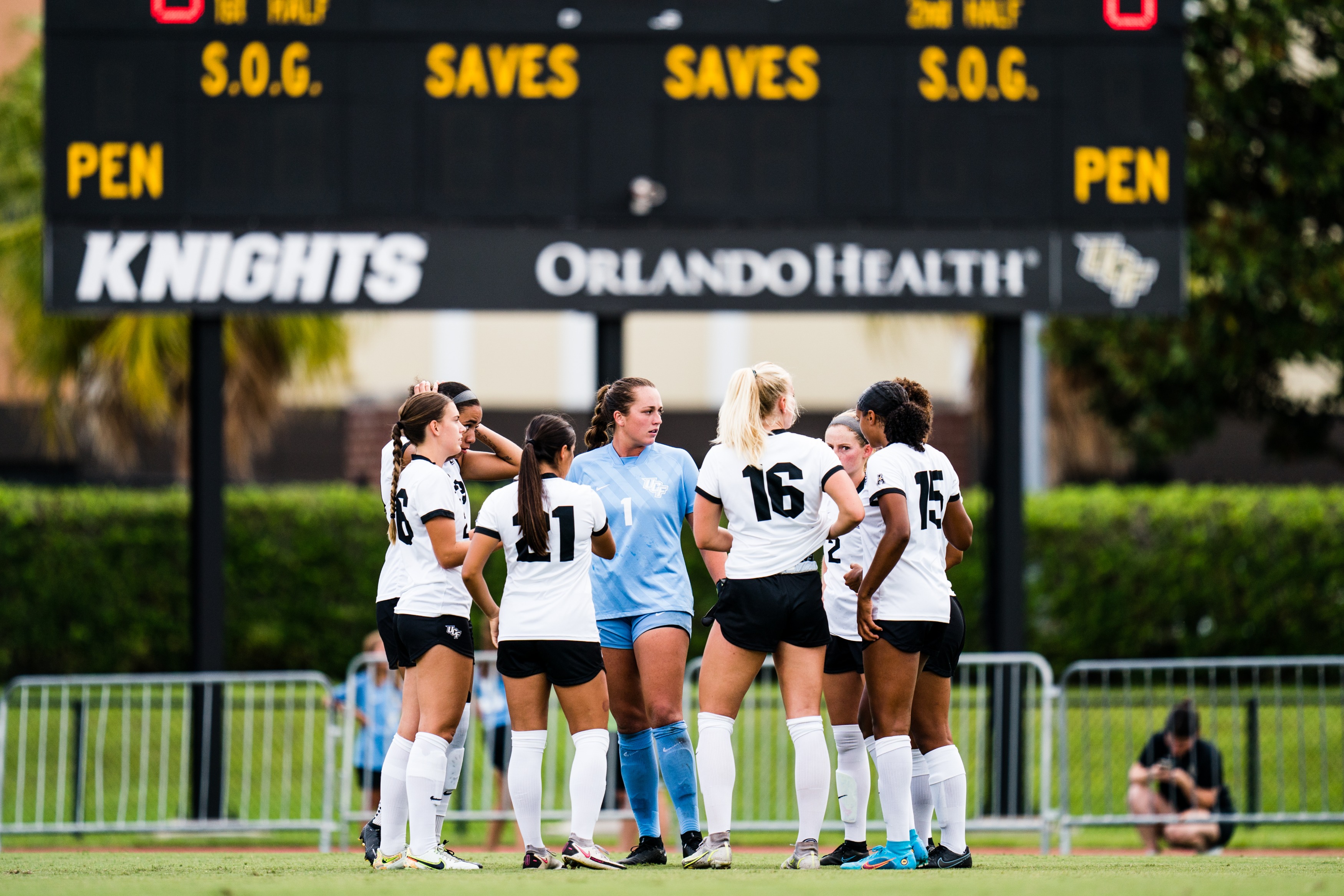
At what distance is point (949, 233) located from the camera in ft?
34.6

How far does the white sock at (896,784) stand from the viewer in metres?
6.26

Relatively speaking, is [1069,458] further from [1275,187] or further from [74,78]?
[74,78]

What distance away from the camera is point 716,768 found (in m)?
6.21

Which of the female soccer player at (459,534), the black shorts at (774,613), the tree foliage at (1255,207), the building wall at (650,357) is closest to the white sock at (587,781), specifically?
the female soccer player at (459,534)

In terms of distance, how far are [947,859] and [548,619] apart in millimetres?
1864

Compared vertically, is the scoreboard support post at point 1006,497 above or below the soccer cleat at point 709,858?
above

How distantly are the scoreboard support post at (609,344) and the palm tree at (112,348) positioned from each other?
8.34 metres

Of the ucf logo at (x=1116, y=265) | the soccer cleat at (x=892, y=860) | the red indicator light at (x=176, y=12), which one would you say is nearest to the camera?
the soccer cleat at (x=892, y=860)

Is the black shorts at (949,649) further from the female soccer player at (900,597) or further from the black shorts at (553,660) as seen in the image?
the black shorts at (553,660)

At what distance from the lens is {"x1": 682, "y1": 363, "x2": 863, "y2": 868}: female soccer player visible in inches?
244

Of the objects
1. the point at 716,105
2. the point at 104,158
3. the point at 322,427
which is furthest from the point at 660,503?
the point at 322,427

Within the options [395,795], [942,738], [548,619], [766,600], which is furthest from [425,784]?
[942,738]

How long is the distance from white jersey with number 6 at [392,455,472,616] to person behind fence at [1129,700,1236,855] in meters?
5.52

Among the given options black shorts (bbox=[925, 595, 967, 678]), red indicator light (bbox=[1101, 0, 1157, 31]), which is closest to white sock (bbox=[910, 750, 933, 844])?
black shorts (bbox=[925, 595, 967, 678])
